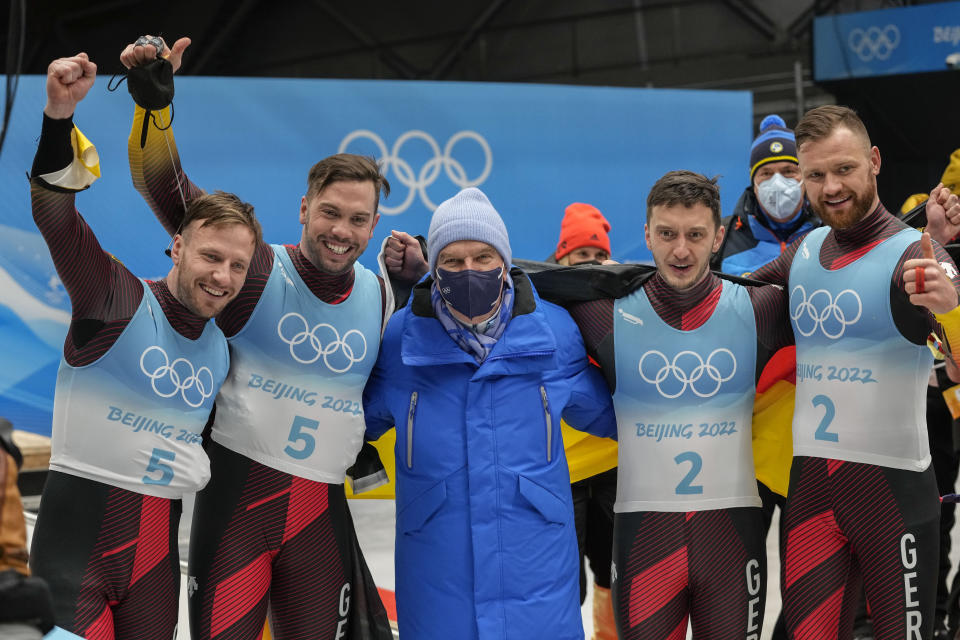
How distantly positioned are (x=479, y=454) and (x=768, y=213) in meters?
2.25

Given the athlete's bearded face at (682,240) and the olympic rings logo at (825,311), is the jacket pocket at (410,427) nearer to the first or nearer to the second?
the athlete's bearded face at (682,240)

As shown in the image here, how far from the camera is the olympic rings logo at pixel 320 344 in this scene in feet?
10.5

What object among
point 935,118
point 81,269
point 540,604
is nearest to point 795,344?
point 540,604

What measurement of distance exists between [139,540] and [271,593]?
517mm

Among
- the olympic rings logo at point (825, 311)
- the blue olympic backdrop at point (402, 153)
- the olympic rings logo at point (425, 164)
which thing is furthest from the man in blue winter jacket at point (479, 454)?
the olympic rings logo at point (425, 164)

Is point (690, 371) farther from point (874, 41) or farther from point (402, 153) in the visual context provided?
point (874, 41)

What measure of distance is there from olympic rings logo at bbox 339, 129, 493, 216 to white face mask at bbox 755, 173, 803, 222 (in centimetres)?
399

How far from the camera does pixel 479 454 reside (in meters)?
2.91

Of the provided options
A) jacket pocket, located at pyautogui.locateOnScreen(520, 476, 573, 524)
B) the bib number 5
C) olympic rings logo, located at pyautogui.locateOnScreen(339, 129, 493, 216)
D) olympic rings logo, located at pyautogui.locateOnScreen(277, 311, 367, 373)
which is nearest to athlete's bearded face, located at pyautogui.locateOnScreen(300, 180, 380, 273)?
olympic rings logo, located at pyautogui.locateOnScreen(277, 311, 367, 373)

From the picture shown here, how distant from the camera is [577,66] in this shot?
15.5 m

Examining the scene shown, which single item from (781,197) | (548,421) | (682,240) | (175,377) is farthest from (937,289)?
(175,377)

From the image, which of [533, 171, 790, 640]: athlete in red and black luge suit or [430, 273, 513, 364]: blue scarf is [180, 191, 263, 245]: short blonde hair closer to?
[430, 273, 513, 364]: blue scarf

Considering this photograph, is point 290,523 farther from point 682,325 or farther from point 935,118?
point 935,118

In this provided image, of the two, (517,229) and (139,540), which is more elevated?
(517,229)
